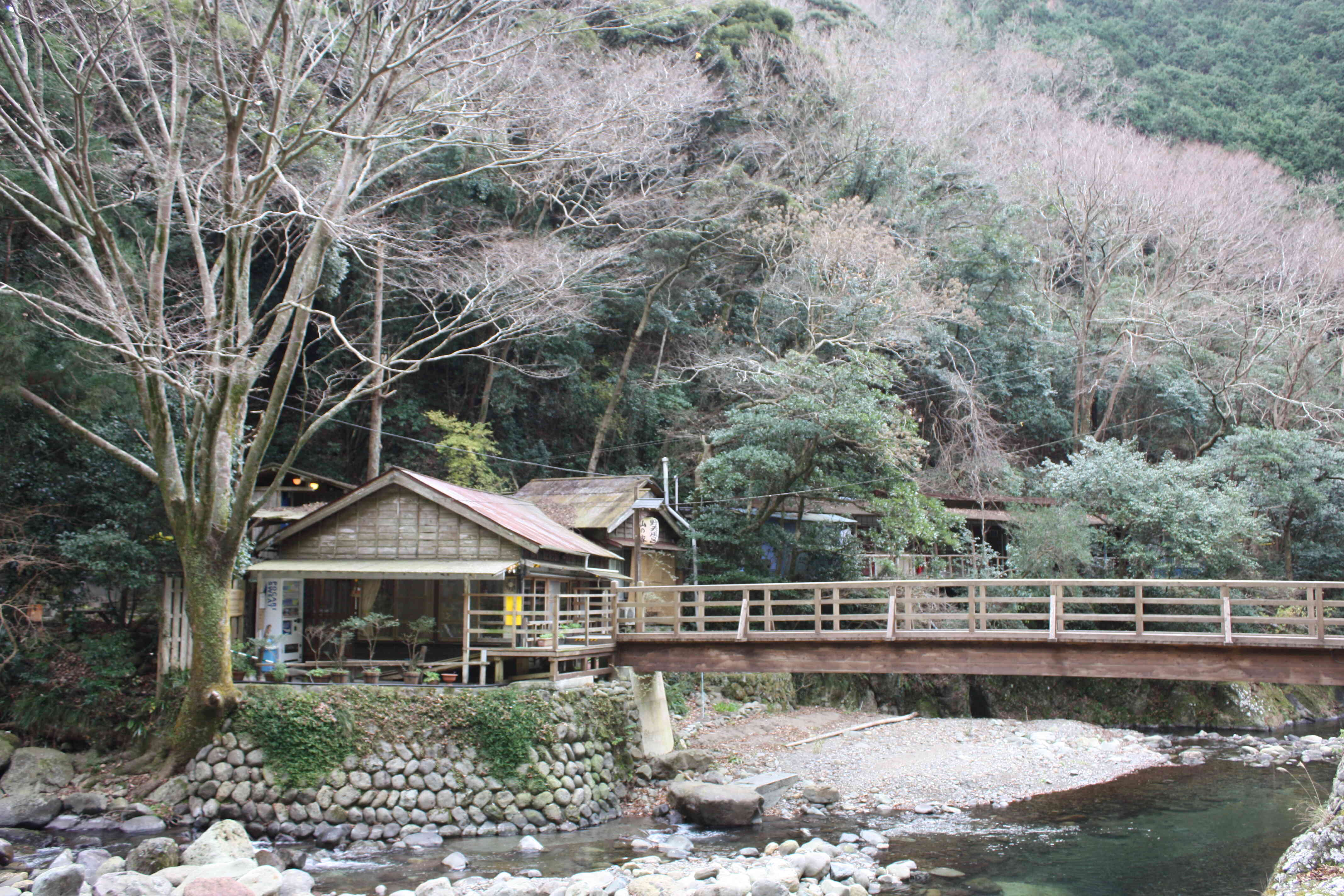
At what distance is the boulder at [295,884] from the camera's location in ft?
32.7

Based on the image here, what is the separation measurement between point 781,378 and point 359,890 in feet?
49.4

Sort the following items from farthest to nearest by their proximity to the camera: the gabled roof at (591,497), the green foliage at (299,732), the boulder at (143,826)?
1. the gabled roof at (591,497)
2. the green foliage at (299,732)
3. the boulder at (143,826)

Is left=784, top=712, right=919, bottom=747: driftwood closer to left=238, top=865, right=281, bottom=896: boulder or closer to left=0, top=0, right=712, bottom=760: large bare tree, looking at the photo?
left=0, top=0, right=712, bottom=760: large bare tree

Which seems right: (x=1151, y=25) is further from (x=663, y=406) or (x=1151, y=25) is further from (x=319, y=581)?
(x=319, y=581)

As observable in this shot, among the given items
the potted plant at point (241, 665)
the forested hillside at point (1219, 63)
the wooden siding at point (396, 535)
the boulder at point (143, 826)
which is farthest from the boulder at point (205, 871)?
the forested hillside at point (1219, 63)

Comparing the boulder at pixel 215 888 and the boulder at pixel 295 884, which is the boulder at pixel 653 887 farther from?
the boulder at pixel 215 888

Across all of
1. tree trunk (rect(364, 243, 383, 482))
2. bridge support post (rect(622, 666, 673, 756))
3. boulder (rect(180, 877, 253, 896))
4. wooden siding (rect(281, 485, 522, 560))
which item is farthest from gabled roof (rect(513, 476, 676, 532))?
boulder (rect(180, 877, 253, 896))

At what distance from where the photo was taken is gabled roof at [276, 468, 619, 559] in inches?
592

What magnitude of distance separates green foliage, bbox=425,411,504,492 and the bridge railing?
526 cm

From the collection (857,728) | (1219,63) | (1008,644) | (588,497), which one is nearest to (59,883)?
(1008,644)

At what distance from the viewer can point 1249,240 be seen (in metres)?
30.0

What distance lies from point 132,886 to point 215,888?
34.0 inches

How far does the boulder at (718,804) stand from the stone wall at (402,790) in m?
1.25

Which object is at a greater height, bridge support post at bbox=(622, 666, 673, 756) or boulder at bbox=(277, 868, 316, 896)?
bridge support post at bbox=(622, 666, 673, 756)
